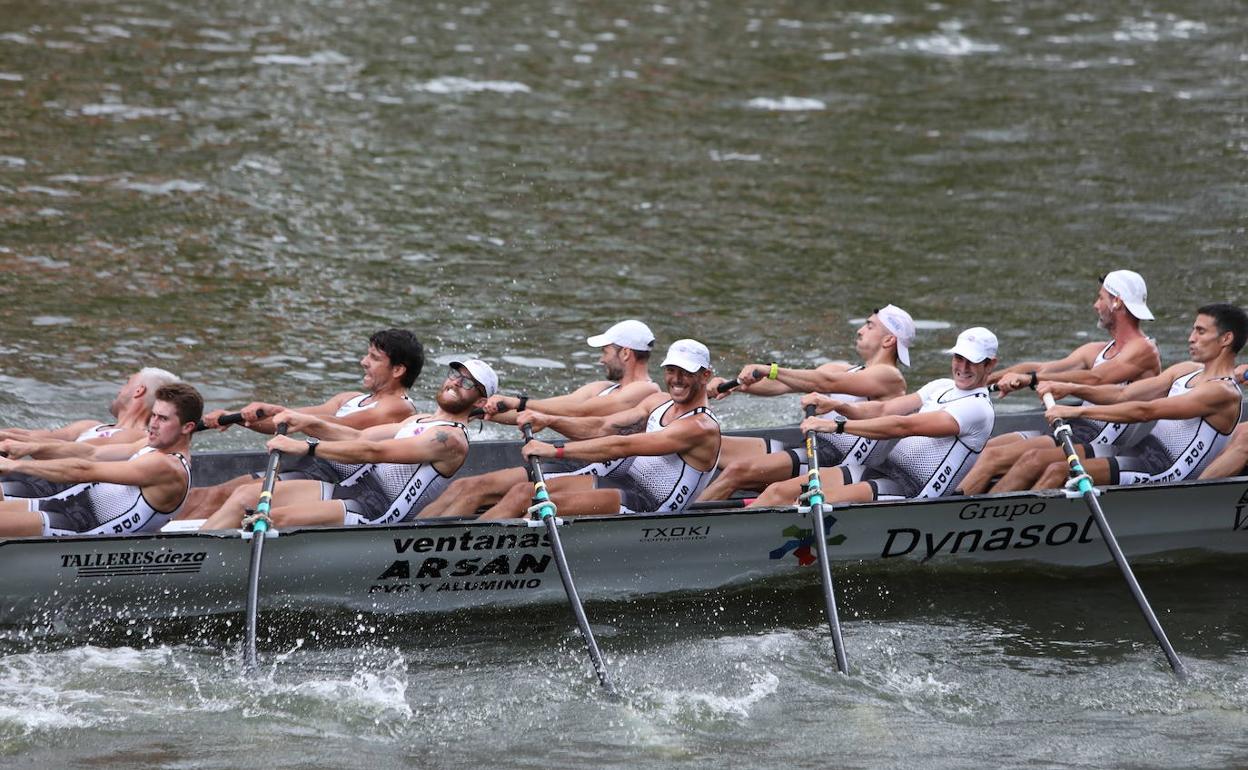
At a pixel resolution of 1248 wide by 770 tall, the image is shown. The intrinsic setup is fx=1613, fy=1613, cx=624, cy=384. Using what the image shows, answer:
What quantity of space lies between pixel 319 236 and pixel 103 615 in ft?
33.9

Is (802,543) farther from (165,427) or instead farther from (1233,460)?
(165,427)

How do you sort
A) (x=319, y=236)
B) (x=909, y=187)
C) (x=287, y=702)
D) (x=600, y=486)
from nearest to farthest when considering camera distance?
1. (x=287, y=702)
2. (x=600, y=486)
3. (x=319, y=236)
4. (x=909, y=187)

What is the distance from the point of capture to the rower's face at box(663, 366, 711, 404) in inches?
471

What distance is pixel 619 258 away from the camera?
67.8ft

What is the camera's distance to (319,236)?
68.1 feet

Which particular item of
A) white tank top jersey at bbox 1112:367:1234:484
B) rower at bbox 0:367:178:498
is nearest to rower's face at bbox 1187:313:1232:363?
white tank top jersey at bbox 1112:367:1234:484

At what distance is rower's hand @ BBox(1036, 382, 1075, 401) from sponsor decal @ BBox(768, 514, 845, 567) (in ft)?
7.09

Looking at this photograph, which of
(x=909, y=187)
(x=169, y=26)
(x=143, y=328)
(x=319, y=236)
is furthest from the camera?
(x=169, y=26)

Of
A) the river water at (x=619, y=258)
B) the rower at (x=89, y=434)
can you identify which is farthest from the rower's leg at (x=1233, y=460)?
the rower at (x=89, y=434)

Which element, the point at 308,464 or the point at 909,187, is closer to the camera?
the point at 308,464

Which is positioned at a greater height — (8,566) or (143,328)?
(8,566)

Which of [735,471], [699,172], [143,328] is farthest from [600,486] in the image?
[699,172]

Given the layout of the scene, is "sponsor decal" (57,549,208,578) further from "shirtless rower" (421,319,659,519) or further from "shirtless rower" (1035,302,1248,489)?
"shirtless rower" (1035,302,1248,489)

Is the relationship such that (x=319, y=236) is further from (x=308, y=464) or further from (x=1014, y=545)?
(x=1014, y=545)
